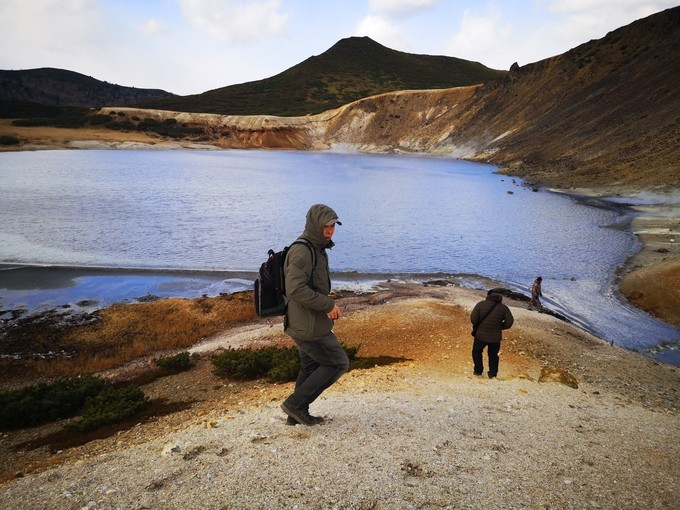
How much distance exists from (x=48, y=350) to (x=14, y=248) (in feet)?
49.7

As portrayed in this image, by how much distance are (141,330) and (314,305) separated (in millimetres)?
13292

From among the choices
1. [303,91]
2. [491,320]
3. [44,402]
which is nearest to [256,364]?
[44,402]

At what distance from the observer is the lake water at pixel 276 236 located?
71.3 ft

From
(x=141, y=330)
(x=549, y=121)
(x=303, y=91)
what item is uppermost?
(x=303, y=91)

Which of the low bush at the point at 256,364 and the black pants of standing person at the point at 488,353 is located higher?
the black pants of standing person at the point at 488,353

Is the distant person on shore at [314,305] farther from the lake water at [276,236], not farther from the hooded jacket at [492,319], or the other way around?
the lake water at [276,236]

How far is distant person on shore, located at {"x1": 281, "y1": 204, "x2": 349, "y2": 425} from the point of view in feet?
17.3

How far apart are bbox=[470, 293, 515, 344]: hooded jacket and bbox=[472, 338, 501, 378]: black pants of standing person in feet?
0.55

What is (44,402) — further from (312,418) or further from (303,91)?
(303,91)

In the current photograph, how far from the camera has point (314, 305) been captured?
5.28 m

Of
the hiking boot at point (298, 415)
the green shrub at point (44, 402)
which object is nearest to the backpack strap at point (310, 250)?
the hiking boot at point (298, 415)

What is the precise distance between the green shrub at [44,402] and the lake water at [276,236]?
444 inches

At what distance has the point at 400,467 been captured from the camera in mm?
5480

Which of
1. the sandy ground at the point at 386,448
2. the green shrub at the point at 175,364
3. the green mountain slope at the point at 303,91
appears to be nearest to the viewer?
the sandy ground at the point at 386,448
